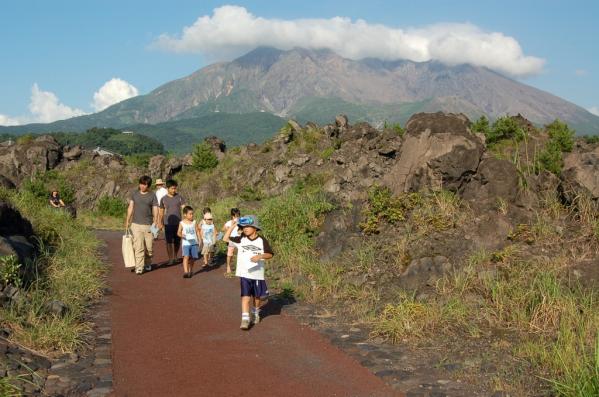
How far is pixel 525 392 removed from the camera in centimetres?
554

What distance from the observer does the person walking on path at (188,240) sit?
11.9 meters

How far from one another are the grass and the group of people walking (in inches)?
47.9

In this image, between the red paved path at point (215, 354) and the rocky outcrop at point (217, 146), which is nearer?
the red paved path at point (215, 354)

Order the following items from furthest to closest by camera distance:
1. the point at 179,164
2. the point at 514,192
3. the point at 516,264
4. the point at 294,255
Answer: the point at 179,164, the point at 294,255, the point at 514,192, the point at 516,264

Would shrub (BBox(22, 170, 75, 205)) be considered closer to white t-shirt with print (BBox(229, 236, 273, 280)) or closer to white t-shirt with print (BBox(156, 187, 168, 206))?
white t-shirt with print (BBox(156, 187, 168, 206))

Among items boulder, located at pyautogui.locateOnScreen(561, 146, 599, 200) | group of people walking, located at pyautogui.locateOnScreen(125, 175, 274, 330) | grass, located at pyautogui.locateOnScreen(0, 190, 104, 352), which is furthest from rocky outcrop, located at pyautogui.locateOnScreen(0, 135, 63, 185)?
boulder, located at pyautogui.locateOnScreen(561, 146, 599, 200)

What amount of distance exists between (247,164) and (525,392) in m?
24.8

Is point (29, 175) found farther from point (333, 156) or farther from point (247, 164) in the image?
point (333, 156)

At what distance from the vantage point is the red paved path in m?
5.82

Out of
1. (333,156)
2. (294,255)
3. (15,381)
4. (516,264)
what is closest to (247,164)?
(333,156)

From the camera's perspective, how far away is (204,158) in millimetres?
31266

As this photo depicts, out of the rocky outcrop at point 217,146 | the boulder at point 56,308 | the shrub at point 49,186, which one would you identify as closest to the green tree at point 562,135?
the boulder at point 56,308

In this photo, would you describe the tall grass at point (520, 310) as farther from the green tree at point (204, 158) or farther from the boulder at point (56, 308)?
the green tree at point (204, 158)

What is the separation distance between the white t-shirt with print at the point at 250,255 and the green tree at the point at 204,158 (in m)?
23.1
